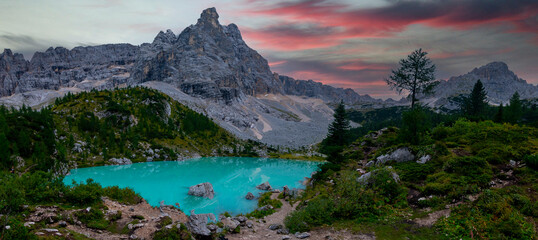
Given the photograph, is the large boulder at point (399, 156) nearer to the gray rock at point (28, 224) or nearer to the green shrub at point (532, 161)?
the green shrub at point (532, 161)

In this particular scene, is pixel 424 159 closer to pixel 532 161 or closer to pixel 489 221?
pixel 532 161

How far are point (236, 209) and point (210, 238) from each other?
79.1ft

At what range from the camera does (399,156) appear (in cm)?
3053

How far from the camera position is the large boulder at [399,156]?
29.8m

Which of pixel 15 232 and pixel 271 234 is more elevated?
pixel 15 232

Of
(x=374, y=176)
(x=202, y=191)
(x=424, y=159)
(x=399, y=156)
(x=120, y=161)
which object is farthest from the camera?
(x=120, y=161)

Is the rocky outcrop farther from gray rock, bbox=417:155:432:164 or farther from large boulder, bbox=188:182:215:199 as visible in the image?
gray rock, bbox=417:155:432:164

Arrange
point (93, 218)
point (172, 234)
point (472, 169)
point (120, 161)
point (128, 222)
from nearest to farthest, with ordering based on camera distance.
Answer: point (172, 234) < point (93, 218) < point (128, 222) < point (472, 169) < point (120, 161)

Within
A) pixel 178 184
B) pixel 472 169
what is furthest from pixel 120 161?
pixel 472 169

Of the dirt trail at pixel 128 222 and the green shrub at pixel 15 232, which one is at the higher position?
the green shrub at pixel 15 232

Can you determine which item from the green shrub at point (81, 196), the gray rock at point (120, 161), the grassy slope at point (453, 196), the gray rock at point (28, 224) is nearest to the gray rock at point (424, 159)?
the grassy slope at point (453, 196)

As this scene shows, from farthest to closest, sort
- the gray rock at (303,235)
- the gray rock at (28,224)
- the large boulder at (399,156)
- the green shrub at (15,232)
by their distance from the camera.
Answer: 1. the large boulder at (399,156)
2. the gray rock at (303,235)
3. the gray rock at (28,224)
4. the green shrub at (15,232)

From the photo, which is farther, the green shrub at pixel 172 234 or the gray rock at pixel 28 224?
the green shrub at pixel 172 234

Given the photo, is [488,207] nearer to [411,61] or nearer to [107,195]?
[107,195]
